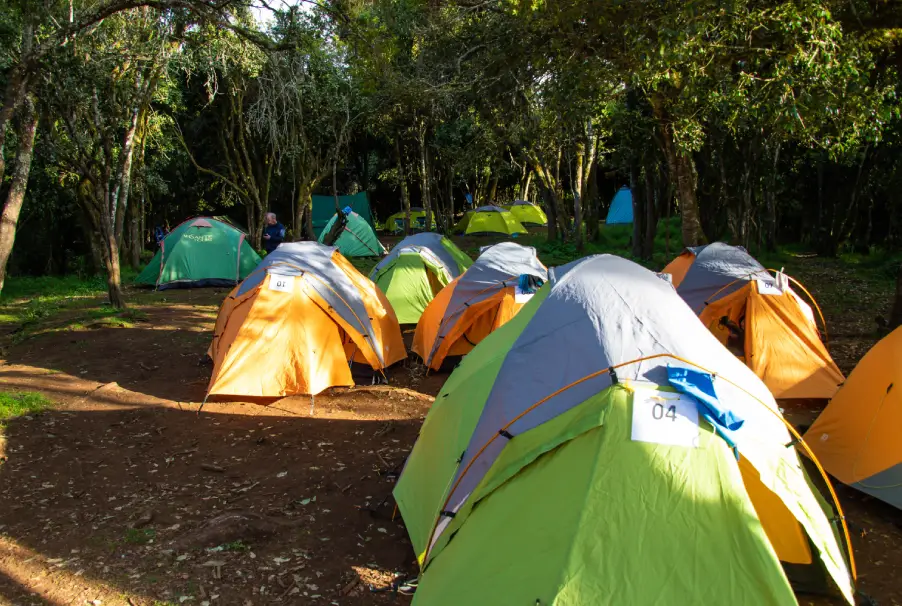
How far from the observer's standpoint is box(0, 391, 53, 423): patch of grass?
22.7 feet

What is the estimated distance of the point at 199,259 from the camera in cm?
1584

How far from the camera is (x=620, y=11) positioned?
7621 mm

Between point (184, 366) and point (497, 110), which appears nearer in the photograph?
point (184, 366)

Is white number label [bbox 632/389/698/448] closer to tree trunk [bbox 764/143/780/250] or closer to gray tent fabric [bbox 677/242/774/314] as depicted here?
gray tent fabric [bbox 677/242/774/314]

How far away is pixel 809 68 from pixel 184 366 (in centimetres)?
773

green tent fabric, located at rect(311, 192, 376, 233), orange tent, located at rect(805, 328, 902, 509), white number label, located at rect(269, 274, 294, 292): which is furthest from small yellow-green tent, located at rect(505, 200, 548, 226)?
orange tent, located at rect(805, 328, 902, 509)

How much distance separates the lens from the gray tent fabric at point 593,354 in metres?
3.71

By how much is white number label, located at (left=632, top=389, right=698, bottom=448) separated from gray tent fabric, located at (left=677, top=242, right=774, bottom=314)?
508 centimetres

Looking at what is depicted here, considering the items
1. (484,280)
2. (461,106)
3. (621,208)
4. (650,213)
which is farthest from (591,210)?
(484,280)

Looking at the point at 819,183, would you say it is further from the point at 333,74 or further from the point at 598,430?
the point at 598,430

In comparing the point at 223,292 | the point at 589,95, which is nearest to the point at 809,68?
the point at 589,95

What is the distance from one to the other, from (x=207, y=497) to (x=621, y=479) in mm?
3349

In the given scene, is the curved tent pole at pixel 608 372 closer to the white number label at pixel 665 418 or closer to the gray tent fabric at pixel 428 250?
the white number label at pixel 665 418

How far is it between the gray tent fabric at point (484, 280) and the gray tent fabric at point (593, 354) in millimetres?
3974
